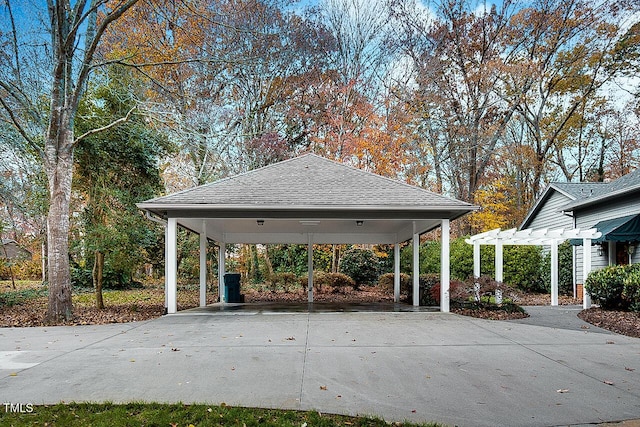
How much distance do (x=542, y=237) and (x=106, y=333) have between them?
35.3 ft

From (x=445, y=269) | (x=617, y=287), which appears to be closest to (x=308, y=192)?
(x=445, y=269)

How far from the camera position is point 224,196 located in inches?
424

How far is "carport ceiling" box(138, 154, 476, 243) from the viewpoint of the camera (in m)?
10.4

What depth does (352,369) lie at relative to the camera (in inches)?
217

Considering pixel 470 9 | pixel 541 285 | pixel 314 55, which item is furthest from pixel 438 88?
pixel 541 285

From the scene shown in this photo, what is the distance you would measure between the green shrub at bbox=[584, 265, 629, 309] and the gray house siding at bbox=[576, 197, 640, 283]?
275 cm

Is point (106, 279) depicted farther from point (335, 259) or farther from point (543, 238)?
point (543, 238)

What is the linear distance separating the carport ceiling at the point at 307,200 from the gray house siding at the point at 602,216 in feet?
19.1

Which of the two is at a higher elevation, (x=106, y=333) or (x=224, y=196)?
(x=224, y=196)

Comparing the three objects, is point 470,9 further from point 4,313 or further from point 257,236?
point 4,313

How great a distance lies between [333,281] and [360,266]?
2.19 metres

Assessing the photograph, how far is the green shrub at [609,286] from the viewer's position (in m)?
10.6

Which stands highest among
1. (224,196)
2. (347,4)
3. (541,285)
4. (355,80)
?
(347,4)

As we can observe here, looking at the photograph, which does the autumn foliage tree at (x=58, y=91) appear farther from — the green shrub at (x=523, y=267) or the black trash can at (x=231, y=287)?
the green shrub at (x=523, y=267)
